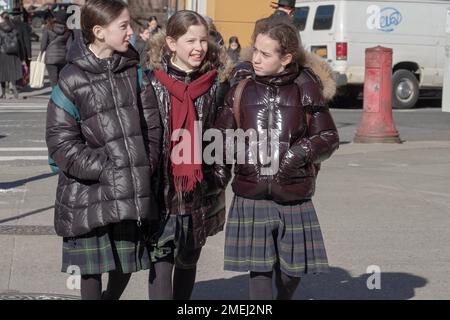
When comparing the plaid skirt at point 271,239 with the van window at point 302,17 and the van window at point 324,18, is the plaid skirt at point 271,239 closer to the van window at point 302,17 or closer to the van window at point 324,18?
the van window at point 324,18

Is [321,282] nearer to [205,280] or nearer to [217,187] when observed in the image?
[205,280]

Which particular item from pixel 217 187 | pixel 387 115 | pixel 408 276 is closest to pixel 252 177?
pixel 217 187

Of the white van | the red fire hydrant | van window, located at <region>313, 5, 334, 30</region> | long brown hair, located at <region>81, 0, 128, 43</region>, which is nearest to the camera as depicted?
long brown hair, located at <region>81, 0, 128, 43</region>

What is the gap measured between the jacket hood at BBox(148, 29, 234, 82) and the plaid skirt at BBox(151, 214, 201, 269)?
0.75 m

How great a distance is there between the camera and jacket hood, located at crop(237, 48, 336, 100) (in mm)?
5254

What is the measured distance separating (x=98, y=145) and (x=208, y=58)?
766mm

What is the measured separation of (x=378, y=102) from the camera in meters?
14.0

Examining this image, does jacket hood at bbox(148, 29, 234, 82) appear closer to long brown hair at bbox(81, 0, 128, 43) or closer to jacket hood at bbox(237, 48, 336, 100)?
jacket hood at bbox(237, 48, 336, 100)

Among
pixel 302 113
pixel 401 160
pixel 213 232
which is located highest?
pixel 302 113

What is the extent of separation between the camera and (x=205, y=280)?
662cm

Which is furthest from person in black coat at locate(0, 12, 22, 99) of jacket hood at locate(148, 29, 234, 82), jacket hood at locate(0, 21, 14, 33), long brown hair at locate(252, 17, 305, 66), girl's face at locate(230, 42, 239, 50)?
long brown hair at locate(252, 17, 305, 66)

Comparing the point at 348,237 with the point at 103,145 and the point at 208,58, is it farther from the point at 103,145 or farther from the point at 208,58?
the point at 103,145

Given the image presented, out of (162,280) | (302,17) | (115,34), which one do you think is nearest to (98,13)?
(115,34)

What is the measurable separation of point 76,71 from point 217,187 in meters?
0.95
